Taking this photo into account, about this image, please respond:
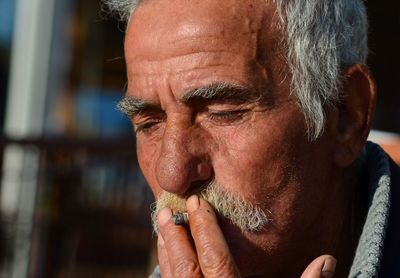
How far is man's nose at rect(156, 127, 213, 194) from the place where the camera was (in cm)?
254

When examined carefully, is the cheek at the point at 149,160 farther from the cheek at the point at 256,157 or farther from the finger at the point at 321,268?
the finger at the point at 321,268

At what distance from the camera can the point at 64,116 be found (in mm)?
10375

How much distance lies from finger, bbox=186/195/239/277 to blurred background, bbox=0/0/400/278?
10.8 feet

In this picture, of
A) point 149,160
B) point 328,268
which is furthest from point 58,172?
point 328,268

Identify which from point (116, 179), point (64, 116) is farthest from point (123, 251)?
point (64, 116)

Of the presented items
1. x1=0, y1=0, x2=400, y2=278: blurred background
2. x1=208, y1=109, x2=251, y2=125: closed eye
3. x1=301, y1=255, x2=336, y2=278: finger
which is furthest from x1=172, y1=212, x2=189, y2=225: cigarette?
x1=0, y1=0, x2=400, y2=278: blurred background

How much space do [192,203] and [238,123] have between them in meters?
0.29

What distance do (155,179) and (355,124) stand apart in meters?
0.66

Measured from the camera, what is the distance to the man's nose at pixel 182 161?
2.54 meters

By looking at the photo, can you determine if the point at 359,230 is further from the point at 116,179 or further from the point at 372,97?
the point at 116,179

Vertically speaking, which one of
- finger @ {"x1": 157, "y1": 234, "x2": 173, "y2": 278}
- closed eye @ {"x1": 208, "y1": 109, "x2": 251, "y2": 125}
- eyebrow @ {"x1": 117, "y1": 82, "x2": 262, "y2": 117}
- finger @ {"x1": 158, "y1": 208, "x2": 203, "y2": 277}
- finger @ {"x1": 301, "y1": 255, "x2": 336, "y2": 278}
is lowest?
finger @ {"x1": 157, "y1": 234, "x2": 173, "y2": 278}

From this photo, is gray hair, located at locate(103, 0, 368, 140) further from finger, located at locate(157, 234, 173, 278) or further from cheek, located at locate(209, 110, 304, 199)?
finger, located at locate(157, 234, 173, 278)

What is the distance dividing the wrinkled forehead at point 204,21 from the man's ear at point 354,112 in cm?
36

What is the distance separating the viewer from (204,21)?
2.65 metres
